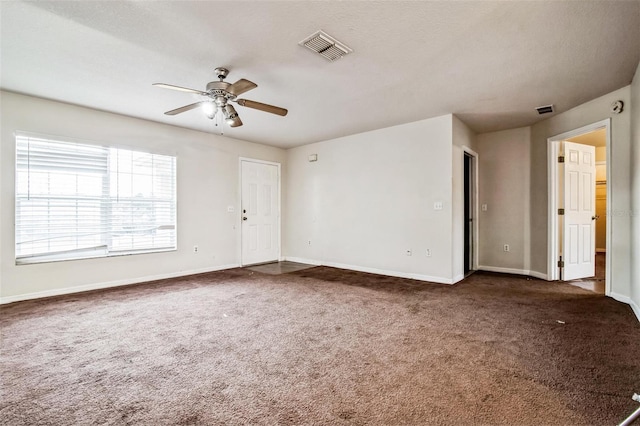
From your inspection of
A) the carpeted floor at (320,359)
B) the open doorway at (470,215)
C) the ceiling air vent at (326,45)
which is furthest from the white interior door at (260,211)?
the open doorway at (470,215)

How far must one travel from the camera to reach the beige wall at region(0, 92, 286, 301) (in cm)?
355

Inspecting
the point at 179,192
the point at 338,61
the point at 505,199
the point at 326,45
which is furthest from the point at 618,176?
the point at 179,192

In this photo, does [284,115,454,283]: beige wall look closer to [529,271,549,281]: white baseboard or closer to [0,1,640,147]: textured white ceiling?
[0,1,640,147]: textured white ceiling

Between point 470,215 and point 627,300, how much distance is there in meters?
2.44

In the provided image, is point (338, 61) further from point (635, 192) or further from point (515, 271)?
point (515, 271)

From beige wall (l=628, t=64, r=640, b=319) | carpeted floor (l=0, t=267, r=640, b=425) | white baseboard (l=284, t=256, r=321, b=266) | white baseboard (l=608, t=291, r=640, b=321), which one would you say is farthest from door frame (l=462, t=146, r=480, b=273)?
white baseboard (l=284, t=256, r=321, b=266)

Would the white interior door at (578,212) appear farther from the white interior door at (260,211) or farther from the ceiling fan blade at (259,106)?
the white interior door at (260,211)

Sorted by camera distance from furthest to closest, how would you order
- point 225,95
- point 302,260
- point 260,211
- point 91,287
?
point 302,260 → point 260,211 → point 91,287 → point 225,95

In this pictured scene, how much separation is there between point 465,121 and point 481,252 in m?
2.44

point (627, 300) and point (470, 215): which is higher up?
point (470, 215)

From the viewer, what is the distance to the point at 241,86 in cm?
276

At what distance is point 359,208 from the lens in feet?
17.9

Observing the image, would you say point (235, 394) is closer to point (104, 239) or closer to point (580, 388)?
point (580, 388)

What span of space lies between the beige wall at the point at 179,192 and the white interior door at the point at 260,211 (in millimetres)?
200
